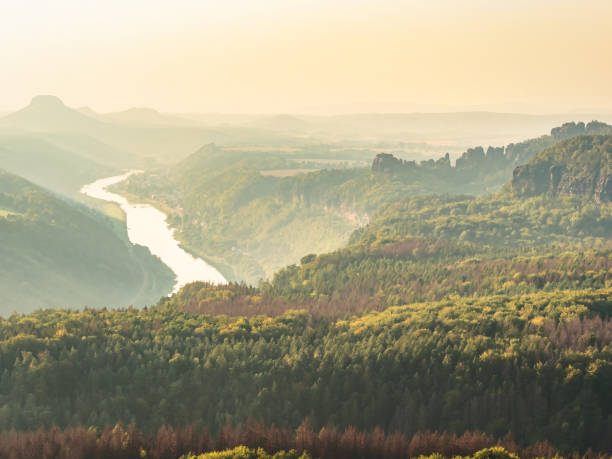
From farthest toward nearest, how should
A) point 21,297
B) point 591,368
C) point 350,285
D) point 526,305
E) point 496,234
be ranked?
point 496,234, point 21,297, point 350,285, point 526,305, point 591,368

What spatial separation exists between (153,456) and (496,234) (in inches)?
5993

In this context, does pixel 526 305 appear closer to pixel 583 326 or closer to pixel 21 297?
pixel 583 326

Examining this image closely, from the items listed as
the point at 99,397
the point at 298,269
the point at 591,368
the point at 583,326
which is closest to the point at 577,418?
the point at 591,368

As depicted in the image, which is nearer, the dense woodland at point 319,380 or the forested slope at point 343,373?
the dense woodland at point 319,380

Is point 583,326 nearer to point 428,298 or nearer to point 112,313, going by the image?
point 428,298

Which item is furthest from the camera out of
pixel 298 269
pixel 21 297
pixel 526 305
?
pixel 21 297

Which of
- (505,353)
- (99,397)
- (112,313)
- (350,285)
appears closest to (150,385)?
(99,397)

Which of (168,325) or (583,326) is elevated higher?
(583,326)

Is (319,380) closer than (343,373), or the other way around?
(319,380)

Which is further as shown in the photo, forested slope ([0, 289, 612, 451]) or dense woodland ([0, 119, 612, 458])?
forested slope ([0, 289, 612, 451])

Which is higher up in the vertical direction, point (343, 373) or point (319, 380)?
point (343, 373)

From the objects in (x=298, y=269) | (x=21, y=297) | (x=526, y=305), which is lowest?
(x=21, y=297)

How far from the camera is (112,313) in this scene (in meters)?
90.5

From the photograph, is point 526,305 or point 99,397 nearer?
point 99,397
